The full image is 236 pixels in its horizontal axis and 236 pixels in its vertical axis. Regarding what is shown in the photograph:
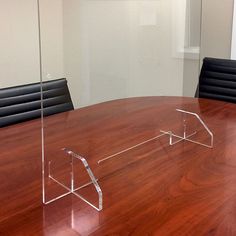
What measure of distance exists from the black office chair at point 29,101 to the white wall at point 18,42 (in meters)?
1.10

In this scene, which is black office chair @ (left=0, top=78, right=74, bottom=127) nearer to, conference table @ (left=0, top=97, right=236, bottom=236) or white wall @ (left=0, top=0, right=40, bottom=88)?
conference table @ (left=0, top=97, right=236, bottom=236)

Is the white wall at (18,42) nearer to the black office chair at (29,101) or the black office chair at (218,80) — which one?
the black office chair at (29,101)

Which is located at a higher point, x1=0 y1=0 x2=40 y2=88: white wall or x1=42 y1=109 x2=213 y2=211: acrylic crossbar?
x1=0 y1=0 x2=40 y2=88: white wall

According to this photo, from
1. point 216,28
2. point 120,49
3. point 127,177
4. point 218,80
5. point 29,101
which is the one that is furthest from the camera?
point 216,28

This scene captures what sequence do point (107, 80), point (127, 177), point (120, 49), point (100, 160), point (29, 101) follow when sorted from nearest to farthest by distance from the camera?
1. point (127, 177)
2. point (100, 160)
3. point (29, 101)
4. point (107, 80)
5. point (120, 49)

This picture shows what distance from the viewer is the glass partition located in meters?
1.24

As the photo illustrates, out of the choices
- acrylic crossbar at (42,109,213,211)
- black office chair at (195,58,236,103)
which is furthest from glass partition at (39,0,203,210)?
black office chair at (195,58,236,103)

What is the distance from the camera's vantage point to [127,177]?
113cm

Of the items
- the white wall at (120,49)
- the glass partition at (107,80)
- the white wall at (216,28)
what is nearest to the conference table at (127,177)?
the glass partition at (107,80)

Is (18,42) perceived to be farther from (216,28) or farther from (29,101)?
(216,28)

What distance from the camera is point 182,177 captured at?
3.69ft

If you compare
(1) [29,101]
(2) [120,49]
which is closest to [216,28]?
(2) [120,49]

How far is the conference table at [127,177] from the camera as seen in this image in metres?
0.86

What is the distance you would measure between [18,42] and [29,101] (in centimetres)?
125
